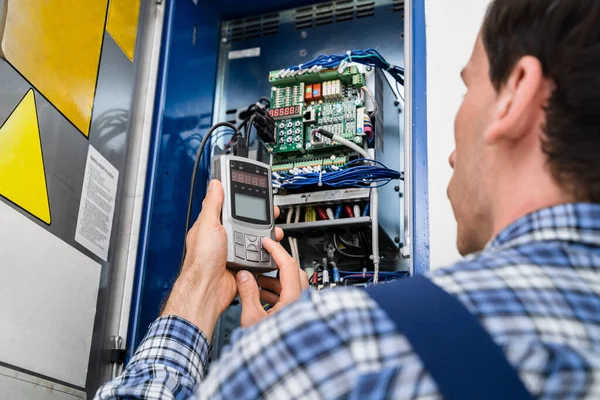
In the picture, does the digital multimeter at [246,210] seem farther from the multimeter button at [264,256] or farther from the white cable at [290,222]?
the white cable at [290,222]

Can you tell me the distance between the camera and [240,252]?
137 cm

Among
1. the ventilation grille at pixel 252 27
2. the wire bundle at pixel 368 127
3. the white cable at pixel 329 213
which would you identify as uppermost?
the ventilation grille at pixel 252 27

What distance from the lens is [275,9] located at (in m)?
2.30

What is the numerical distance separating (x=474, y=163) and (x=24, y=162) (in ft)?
3.30

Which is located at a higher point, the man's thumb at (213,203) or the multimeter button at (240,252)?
the man's thumb at (213,203)

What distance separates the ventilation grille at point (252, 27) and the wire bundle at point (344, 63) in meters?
0.40

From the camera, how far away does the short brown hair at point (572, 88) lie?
0.62 metres

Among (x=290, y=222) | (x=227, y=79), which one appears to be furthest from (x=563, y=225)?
(x=227, y=79)

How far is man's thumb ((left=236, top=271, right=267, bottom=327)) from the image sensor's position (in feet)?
4.09

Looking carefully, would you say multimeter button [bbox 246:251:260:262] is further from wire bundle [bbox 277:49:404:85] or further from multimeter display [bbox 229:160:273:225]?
wire bundle [bbox 277:49:404:85]

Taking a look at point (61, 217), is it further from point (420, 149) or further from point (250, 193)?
point (420, 149)

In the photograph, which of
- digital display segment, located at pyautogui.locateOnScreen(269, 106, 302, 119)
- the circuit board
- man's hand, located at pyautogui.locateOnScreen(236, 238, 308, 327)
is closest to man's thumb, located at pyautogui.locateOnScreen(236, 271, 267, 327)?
man's hand, located at pyautogui.locateOnScreen(236, 238, 308, 327)

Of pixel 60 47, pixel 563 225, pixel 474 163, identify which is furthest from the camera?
pixel 60 47

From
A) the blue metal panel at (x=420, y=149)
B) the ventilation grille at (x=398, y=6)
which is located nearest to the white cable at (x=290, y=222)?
the blue metal panel at (x=420, y=149)
